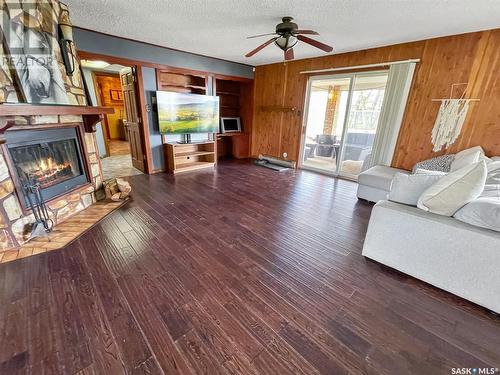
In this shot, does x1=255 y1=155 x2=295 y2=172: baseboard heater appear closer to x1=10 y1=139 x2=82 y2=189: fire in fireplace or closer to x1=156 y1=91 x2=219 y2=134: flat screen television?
x1=156 y1=91 x2=219 y2=134: flat screen television

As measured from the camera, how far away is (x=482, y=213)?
1.47 metres

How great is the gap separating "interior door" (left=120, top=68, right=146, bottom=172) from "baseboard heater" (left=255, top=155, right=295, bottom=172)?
2.70 metres

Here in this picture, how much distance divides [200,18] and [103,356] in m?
3.44

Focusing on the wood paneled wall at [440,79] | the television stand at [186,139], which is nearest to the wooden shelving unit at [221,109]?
the television stand at [186,139]

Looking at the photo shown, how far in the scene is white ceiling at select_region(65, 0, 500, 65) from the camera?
2.28 meters

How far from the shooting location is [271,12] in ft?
8.16

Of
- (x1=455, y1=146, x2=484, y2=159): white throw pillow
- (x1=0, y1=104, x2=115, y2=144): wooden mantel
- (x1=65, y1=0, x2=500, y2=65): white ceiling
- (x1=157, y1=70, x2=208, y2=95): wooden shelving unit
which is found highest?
(x1=65, y1=0, x2=500, y2=65): white ceiling

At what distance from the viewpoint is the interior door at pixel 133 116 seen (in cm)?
416

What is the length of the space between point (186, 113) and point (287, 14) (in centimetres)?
269

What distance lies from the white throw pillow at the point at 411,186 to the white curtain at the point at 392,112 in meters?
2.19

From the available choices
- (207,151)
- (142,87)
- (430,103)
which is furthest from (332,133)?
(142,87)

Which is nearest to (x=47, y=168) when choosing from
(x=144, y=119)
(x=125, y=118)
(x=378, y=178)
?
(x=144, y=119)

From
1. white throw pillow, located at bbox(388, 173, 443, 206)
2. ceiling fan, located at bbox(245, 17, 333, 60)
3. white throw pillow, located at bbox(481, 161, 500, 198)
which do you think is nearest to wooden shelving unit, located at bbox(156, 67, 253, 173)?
ceiling fan, located at bbox(245, 17, 333, 60)

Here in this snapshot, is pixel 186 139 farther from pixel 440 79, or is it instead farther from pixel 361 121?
pixel 440 79
